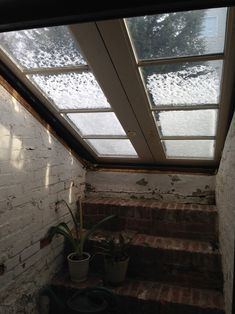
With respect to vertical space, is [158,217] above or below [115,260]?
above

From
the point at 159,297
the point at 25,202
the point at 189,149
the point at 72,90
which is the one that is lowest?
the point at 159,297

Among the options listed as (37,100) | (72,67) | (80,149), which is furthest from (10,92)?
(80,149)

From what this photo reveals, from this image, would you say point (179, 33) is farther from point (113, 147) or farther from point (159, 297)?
point (159, 297)

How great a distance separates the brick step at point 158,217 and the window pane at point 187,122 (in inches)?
31.0

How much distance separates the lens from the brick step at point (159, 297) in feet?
6.81

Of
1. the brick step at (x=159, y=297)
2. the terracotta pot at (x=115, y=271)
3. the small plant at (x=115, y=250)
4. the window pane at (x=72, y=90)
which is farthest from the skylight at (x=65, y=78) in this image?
the brick step at (x=159, y=297)

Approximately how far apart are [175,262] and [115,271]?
526 millimetres

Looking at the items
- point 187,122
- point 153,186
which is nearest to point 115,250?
point 153,186

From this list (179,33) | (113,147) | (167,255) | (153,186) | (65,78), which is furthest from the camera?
(153,186)

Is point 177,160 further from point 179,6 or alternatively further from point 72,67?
point 179,6

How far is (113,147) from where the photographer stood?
2.89 m

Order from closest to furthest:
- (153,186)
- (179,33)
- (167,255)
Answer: (179,33)
(167,255)
(153,186)

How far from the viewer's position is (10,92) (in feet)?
→ 6.26

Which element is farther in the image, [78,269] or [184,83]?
[78,269]
